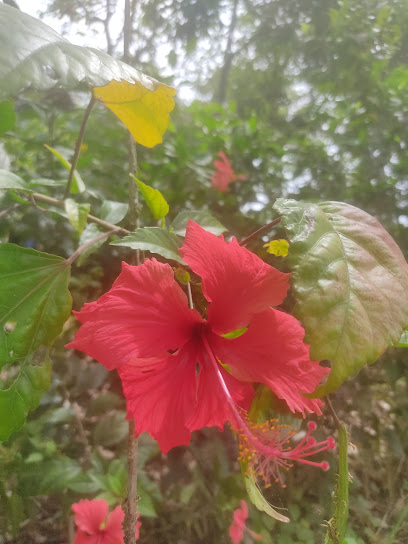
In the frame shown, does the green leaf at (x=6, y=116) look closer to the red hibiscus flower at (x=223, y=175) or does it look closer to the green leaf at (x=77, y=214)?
the green leaf at (x=77, y=214)

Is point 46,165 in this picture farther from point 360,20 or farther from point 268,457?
point 360,20

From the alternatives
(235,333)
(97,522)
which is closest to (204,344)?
(235,333)

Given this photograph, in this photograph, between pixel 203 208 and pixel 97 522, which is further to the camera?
pixel 203 208

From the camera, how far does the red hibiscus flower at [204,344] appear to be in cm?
47

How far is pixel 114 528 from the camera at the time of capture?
893 mm

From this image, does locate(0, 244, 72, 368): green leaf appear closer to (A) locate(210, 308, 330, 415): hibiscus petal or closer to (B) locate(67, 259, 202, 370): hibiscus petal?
(B) locate(67, 259, 202, 370): hibiscus petal

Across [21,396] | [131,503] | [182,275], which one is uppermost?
[182,275]

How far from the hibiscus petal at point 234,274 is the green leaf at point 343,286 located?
0.07 m

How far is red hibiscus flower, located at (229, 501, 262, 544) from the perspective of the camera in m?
1.13

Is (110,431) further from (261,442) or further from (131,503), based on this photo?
(261,442)

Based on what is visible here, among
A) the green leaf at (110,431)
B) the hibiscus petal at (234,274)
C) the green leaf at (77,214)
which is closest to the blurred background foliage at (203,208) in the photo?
the green leaf at (110,431)

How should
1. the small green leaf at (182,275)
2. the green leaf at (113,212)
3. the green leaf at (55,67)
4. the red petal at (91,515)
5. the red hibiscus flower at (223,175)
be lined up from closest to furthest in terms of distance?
the green leaf at (55,67) < the small green leaf at (182,275) < the green leaf at (113,212) < the red petal at (91,515) < the red hibiscus flower at (223,175)

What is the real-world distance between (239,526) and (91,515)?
0.46m

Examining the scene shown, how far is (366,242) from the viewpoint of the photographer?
18.1 inches
